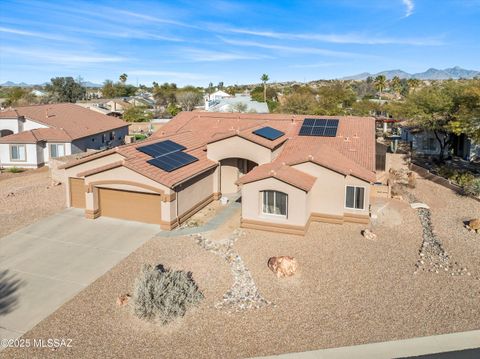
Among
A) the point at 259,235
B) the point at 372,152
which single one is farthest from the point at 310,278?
the point at 372,152

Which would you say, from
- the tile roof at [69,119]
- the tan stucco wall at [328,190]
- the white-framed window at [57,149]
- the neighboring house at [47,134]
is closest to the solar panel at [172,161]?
the tan stucco wall at [328,190]

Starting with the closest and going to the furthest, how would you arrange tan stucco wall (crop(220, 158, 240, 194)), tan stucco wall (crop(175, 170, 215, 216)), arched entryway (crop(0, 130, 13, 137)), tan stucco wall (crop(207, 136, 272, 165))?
tan stucco wall (crop(175, 170, 215, 216)) → tan stucco wall (crop(207, 136, 272, 165)) → tan stucco wall (crop(220, 158, 240, 194)) → arched entryway (crop(0, 130, 13, 137))

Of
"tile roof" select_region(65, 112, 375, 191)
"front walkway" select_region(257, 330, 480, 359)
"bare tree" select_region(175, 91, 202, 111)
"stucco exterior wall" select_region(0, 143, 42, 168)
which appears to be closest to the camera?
"front walkway" select_region(257, 330, 480, 359)

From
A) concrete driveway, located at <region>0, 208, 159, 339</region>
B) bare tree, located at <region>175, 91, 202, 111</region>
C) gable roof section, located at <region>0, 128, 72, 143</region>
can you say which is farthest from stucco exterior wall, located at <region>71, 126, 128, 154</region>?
bare tree, located at <region>175, 91, 202, 111</region>

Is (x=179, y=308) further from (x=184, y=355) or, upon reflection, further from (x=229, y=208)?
(x=229, y=208)

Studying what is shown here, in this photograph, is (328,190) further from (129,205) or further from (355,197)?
(129,205)

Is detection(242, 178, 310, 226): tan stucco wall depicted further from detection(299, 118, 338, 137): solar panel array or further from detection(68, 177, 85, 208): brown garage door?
detection(68, 177, 85, 208): brown garage door
